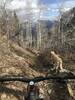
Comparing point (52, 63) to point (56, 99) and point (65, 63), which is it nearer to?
point (65, 63)

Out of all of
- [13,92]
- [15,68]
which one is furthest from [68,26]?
[13,92]

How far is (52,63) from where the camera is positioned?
18.5 metres

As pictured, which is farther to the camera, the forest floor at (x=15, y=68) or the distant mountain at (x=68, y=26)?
the distant mountain at (x=68, y=26)

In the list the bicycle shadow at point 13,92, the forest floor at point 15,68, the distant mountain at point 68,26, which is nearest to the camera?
the bicycle shadow at point 13,92

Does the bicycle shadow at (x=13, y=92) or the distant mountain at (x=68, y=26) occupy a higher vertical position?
the bicycle shadow at (x=13, y=92)

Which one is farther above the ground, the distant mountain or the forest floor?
the forest floor

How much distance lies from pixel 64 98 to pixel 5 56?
422 centimetres

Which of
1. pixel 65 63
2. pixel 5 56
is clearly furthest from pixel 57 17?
pixel 5 56

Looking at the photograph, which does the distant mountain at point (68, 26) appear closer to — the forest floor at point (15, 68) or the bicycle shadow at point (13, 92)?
the forest floor at point (15, 68)

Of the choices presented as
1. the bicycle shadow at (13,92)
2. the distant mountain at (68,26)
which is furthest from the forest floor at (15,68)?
the distant mountain at (68,26)

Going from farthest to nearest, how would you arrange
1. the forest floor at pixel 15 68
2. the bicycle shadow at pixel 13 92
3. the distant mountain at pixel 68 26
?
the distant mountain at pixel 68 26
the forest floor at pixel 15 68
the bicycle shadow at pixel 13 92

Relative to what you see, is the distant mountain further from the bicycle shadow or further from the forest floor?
the bicycle shadow

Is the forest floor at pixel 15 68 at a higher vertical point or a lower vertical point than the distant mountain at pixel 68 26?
higher

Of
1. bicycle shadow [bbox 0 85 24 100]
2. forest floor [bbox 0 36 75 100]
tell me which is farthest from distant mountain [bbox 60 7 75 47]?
bicycle shadow [bbox 0 85 24 100]
